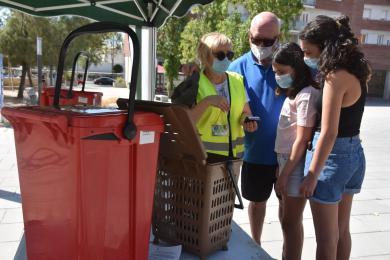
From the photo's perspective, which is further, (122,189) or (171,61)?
(171,61)

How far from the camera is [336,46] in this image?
6.52 ft

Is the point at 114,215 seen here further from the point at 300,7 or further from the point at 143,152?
the point at 300,7

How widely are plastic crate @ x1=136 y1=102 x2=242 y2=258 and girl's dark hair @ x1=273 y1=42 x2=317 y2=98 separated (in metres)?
0.64

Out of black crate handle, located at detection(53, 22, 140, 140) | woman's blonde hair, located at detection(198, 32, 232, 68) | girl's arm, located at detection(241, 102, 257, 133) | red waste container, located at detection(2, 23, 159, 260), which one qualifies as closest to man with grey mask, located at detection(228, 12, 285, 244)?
girl's arm, located at detection(241, 102, 257, 133)

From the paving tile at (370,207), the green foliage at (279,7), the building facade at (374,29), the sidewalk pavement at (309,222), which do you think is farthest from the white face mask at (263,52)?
the building facade at (374,29)

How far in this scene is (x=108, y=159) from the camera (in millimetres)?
1481


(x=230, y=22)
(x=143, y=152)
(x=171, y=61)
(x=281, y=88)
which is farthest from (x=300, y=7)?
(x=143, y=152)

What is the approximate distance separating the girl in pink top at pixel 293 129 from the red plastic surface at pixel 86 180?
35.4 inches

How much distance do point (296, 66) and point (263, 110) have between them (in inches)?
22.0

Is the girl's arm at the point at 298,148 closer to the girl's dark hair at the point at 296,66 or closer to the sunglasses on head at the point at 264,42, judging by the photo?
the girl's dark hair at the point at 296,66

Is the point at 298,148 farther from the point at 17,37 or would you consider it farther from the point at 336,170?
the point at 17,37

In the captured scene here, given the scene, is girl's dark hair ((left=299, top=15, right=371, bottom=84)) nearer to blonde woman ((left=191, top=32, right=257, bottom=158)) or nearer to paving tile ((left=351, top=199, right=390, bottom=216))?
blonde woman ((left=191, top=32, right=257, bottom=158))

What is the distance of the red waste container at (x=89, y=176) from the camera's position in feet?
4.69

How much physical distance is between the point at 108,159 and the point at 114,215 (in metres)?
0.24
